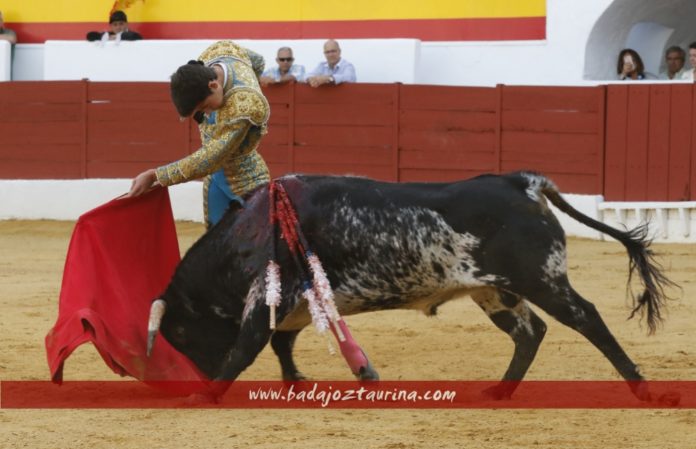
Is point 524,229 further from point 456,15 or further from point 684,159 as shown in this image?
point 456,15

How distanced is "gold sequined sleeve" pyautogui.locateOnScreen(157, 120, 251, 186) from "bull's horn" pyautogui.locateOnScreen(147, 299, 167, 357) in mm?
355

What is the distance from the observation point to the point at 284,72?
9.62m

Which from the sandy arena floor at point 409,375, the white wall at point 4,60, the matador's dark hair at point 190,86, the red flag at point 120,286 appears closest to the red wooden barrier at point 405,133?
the white wall at point 4,60

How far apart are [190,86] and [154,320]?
0.68 m

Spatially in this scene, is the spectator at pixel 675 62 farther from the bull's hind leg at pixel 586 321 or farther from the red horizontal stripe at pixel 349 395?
the bull's hind leg at pixel 586 321

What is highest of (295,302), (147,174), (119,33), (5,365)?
(119,33)

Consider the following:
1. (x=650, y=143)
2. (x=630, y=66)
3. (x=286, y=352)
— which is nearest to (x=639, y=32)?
(x=630, y=66)

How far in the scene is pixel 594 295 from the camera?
6.36 metres

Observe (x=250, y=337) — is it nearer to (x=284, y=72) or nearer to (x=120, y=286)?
(x=120, y=286)

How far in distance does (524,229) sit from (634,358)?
1129mm

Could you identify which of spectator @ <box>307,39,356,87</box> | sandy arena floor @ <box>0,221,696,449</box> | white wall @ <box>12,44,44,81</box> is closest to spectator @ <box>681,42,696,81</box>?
sandy arena floor @ <box>0,221,696,449</box>

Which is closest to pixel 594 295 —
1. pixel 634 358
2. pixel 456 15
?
pixel 634 358

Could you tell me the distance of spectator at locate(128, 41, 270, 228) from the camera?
3.84 metres

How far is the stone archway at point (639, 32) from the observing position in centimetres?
948
